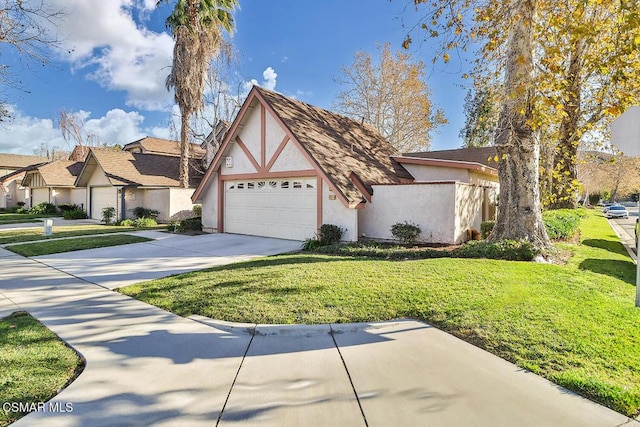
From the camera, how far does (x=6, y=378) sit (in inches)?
140

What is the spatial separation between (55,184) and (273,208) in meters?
25.5

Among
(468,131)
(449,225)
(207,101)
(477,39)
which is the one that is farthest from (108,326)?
(468,131)

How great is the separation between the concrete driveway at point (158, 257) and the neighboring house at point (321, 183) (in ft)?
4.82

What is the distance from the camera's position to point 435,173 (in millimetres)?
15125

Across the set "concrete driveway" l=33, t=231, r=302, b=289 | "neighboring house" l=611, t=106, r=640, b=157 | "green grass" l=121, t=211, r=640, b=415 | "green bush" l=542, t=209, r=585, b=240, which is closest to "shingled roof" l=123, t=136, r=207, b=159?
"concrete driveway" l=33, t=231, r=302, b=289

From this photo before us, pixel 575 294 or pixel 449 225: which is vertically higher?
pixel 449 225

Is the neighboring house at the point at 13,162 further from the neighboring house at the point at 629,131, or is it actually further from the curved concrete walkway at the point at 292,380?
the neighboring house at the point at 629,131

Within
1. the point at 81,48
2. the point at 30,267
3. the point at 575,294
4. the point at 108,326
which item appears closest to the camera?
the point at 108,326

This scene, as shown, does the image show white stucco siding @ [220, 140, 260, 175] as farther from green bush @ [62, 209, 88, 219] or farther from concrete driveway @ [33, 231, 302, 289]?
green bush @ [62, 209, 88, 219]

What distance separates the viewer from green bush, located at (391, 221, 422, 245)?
11.4 metres

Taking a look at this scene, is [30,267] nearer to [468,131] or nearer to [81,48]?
[81,48]

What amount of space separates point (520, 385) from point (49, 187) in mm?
37568

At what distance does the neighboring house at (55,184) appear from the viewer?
2970cm

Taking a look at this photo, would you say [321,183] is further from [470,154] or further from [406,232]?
[470,154]
